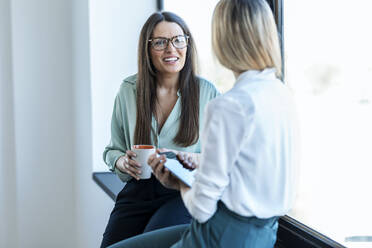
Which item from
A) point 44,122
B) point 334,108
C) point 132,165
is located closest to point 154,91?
point 132,165

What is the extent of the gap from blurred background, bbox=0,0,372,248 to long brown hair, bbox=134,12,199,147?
0.12 m

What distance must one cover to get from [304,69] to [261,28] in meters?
0.68

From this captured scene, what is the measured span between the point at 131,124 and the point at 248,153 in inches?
34.1

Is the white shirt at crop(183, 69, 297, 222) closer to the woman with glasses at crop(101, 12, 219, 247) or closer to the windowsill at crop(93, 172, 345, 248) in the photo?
the windowsill at crop(93, 172, 345, 248)

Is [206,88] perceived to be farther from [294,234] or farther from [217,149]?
[217,149]

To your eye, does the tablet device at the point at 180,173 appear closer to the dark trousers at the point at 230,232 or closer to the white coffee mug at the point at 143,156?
the dark trousers at the point at 230,232

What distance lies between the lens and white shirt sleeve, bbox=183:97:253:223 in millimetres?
946

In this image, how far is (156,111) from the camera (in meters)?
1.77

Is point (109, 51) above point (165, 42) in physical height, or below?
above

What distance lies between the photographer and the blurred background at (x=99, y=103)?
56.4 inches

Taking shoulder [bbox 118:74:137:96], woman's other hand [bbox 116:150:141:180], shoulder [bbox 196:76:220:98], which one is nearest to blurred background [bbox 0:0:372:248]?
shoulder [bbox 196:76:220:98]

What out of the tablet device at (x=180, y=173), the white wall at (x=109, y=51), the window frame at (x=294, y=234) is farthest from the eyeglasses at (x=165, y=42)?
the white wall at (x=109, y=51)

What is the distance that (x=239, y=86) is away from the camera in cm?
100

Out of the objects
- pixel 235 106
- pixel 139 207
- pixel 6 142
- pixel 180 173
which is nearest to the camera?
pixel 235 106
